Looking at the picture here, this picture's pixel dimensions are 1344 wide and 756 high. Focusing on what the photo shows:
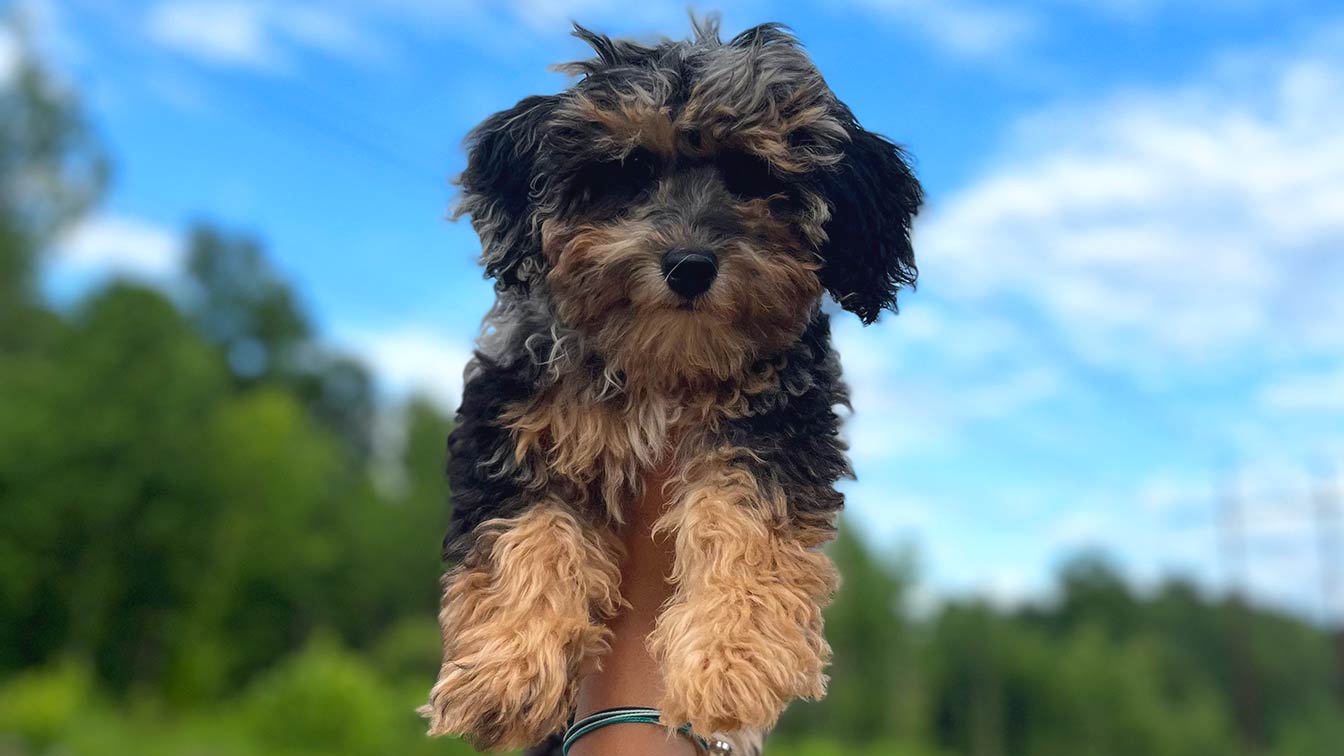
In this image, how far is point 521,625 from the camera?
301cm

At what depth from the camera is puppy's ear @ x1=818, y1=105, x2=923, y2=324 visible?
311 cm

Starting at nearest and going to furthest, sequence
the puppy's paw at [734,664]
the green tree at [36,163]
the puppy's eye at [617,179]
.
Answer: the puppy's paw at [734,664] → the puppy's eye at [617,179] → the green tree at [36,163]

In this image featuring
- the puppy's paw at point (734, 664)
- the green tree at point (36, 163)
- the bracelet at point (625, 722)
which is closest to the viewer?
the puppy's paw at point (734, 664)

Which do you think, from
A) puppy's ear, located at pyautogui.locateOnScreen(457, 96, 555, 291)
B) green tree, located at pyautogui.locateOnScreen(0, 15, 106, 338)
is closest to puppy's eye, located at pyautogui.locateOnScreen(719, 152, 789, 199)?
puppy's ear, located at pyautogui.locateOnScreen(457, 96, 555, 291)

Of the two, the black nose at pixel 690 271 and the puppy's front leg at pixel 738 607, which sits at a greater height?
the black nose at pixel 690 271

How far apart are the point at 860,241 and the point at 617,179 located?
0.64 m

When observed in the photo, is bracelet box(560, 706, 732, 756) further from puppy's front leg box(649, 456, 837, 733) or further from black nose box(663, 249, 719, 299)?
black nose box(663, 249, 719, 299)

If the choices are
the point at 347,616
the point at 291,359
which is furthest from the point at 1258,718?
the point at 291,359

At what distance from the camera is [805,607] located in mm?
3041

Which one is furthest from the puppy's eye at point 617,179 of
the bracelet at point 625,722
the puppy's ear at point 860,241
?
the bracelet at point 625,722

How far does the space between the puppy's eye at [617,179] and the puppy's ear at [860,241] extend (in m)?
0.44

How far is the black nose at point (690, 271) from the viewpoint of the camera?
2.89 meters

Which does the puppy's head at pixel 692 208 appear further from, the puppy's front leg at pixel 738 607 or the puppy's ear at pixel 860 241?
the puppy's front leg at pixel 738 607

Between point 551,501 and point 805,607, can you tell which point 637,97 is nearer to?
point 551,501
